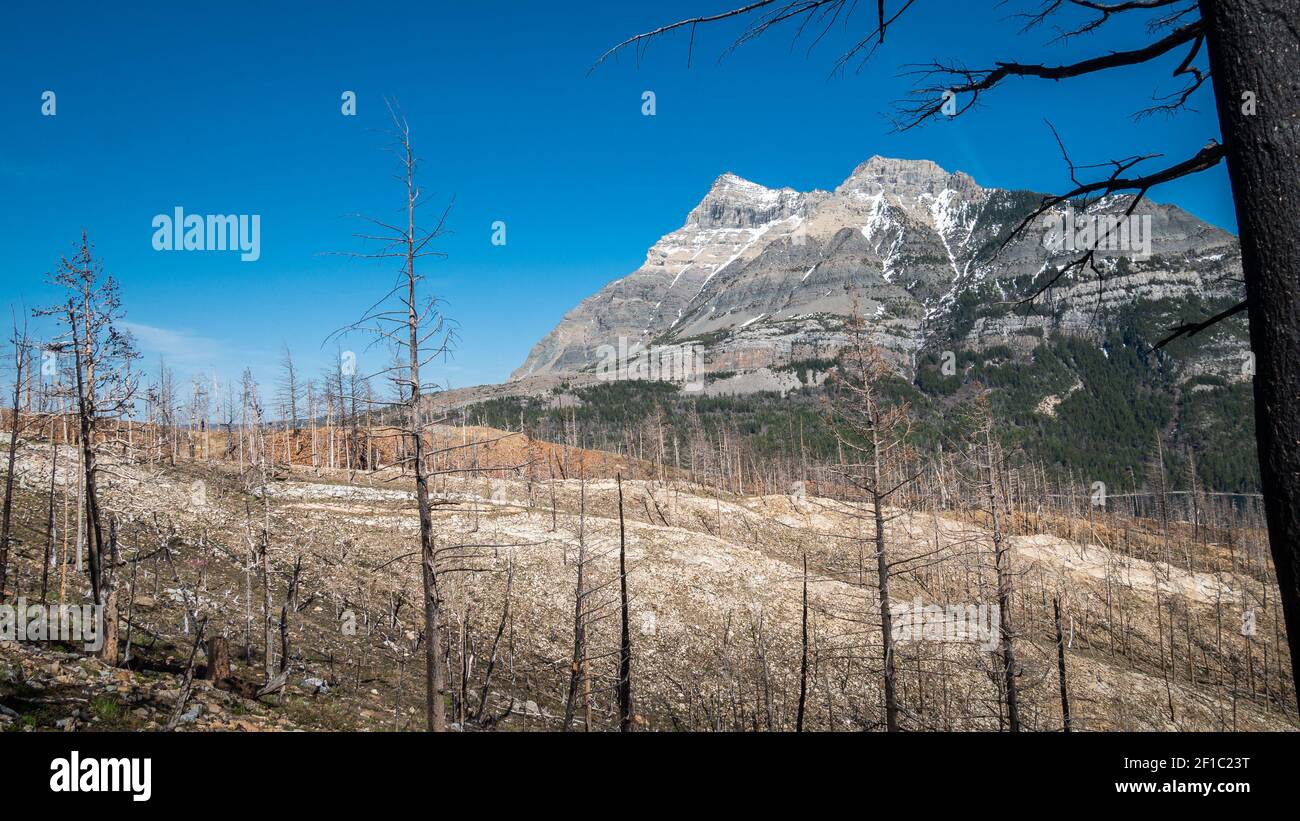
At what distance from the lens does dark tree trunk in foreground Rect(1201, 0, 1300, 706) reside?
278cm

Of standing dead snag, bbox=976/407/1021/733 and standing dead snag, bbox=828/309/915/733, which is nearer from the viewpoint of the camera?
standing dead snag, bbox=828/309/915/733

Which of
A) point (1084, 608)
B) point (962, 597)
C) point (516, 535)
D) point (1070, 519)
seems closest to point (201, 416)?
point (516, 535)

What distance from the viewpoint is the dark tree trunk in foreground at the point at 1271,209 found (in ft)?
9.13

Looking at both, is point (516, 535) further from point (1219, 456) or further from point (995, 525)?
point (1219, 456)
